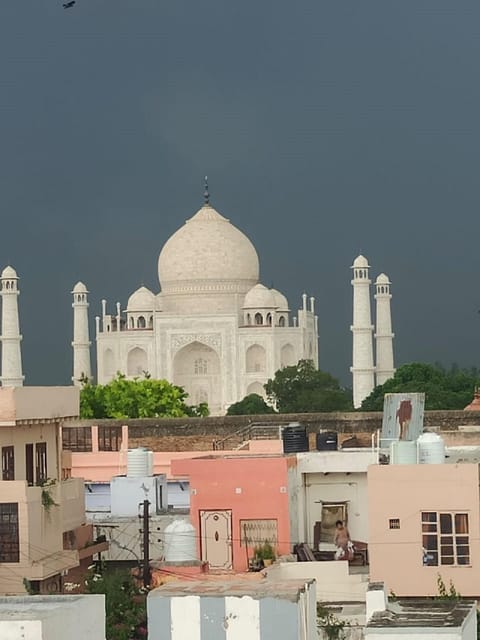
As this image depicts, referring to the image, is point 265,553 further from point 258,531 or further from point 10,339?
point 10,339

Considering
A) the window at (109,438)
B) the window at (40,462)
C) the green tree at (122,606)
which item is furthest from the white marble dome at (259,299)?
the green tree at (122,606)

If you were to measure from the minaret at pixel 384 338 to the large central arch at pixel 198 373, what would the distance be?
5240 millimetres

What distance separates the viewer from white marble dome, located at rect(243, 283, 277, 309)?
2418 inches

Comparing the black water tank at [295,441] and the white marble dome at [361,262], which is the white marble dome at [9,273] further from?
the black water tank at [295,441]

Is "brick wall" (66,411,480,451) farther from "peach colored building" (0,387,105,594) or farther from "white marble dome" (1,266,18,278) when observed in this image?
"white marble dome" (1,266,18,278)

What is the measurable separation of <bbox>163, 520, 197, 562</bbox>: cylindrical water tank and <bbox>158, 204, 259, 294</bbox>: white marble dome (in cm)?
4872

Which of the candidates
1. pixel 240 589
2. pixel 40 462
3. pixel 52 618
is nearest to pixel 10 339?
pixel 40 462

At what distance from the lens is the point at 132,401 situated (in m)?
45.5

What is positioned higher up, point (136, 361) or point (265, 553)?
point (136, 361)


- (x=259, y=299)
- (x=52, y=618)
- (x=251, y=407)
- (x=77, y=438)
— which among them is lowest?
(x=52, y=618)

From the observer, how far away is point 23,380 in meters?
61.2

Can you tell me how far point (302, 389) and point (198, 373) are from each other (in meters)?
7.64

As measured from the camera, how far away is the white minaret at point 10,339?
6012cm

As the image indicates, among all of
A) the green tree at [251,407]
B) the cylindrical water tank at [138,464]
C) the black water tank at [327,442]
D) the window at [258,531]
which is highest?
the green tree at [251,407]
